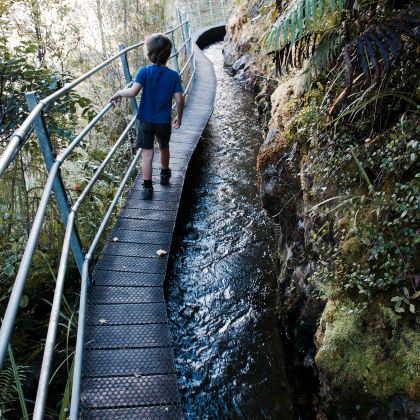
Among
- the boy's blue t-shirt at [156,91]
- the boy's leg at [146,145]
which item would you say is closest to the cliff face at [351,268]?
the boy's blue t-shirt at [156,91]

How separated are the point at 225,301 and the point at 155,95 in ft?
6.90

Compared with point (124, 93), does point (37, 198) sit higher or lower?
lower

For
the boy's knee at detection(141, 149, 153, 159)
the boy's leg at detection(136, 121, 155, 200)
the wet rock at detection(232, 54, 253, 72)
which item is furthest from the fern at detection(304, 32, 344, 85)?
the wet rock at detection(232, 54, 253, 72)

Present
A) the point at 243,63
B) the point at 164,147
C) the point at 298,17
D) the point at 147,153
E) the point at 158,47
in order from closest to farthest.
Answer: the point at 298,17, the point at 158,47, the point at 147,153, the point at 164,147, the point at 243,63

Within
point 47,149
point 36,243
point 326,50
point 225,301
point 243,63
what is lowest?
point 36,243

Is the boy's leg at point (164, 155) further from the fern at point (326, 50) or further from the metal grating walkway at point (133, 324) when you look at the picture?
the fern at point (326, 50)

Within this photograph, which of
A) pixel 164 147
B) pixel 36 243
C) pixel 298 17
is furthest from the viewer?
pixel 164 147

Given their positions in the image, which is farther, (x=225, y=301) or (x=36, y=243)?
(x=225, y=301)

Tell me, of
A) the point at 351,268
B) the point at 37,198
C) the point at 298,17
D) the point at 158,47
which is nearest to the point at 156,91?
the point at 158,47

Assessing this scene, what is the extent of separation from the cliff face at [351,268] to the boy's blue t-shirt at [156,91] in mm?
1310

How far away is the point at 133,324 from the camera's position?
9.71 feet

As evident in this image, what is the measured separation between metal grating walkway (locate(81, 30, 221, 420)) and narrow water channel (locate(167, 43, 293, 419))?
41 centimetres

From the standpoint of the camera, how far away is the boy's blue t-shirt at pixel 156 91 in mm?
3793

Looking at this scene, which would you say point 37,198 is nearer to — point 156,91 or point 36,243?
point 156,91
